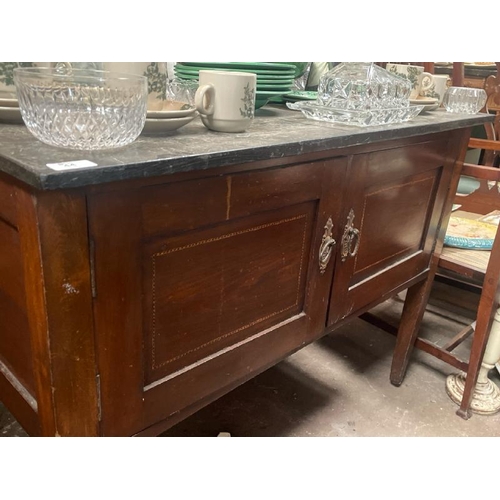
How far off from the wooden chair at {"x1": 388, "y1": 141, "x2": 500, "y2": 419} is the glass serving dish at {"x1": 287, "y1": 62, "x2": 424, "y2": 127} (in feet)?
1.20

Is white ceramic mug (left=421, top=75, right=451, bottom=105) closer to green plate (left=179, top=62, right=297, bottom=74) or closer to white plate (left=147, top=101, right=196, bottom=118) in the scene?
green plate (left=179, top=62, right=297, bottom=74)

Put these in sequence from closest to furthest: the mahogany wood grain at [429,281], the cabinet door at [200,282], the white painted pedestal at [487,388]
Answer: the cabinet door at [200,282] < the mahogany wood grain at [429,281] < the white painted pedestal at [487,388]

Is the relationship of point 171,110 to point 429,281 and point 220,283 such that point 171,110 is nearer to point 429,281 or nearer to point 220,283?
point 220,283

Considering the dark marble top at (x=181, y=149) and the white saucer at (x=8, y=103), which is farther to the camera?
the white saucer at (x=8, y=103)

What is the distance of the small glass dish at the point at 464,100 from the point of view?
1.28m

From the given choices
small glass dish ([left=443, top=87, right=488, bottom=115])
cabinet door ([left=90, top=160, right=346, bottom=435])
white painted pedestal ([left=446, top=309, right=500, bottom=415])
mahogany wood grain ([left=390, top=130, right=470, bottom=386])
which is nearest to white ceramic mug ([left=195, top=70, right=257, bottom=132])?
cabinet door ([left=90, top=160, right=346, bottom=435])

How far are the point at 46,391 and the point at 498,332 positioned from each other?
1.16 metres

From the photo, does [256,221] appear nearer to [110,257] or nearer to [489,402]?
[110,257]

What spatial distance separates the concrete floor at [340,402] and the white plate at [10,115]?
0.74 metres

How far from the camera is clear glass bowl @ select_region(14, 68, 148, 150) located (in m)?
0.56

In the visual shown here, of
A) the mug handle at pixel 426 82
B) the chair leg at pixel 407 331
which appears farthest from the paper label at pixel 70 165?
the chair leg at pixel 407 331

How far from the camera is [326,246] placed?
2.83 feet

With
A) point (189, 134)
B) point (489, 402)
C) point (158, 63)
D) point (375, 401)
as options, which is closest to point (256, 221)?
Answer: point (189, 134)

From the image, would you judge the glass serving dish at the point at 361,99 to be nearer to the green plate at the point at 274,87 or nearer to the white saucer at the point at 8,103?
the green plate at the point at 274,87
